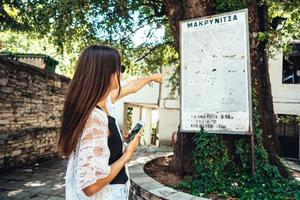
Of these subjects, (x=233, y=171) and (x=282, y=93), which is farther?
(x=282, y=93)

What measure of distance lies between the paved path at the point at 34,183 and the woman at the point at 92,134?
4361mm

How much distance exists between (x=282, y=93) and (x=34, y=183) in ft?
32.0

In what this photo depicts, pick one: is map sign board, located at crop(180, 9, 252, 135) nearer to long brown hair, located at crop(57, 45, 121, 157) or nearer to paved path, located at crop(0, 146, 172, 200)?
paved path, located at crop(0, 146, 172, 200)

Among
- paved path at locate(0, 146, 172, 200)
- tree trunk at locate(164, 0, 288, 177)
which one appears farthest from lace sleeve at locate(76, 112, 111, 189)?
paved path at locate(0, 146, 172, 200)

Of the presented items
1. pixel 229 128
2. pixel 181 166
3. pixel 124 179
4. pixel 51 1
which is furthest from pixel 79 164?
pixel 51 1

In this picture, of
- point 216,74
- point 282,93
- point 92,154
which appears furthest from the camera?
point 282,93

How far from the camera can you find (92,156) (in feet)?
5.45

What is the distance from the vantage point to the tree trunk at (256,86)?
4977mm

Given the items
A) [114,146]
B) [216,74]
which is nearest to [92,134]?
[114,146]

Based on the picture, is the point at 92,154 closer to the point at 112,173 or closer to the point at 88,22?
the point at 112,173

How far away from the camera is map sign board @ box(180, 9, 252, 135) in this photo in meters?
4.47

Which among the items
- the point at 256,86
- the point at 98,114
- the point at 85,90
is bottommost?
the point at 98,114

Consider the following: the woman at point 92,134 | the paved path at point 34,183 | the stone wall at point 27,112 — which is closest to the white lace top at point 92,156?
the woman at point 92,134

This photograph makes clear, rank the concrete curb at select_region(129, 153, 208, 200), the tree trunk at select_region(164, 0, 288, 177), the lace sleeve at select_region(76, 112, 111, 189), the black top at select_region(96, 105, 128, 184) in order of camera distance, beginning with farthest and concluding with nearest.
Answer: the tree trunk at select_region(164, 0, 288, 177), the concrete curb at select_region(129, 153, 208, 200), the black top at select_region(96, 105, 128, 184), the lace sleeve at select_region(76, 112, 111, 189)
